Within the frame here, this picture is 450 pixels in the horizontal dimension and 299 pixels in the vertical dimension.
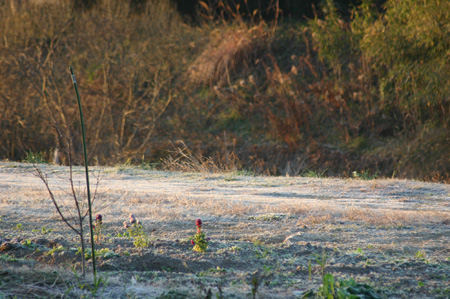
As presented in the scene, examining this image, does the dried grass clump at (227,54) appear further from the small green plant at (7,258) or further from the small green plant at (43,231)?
the small green plant at (7,258)

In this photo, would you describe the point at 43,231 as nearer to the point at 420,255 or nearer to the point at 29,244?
the point at 29,244

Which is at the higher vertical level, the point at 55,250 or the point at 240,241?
the point at 55,250

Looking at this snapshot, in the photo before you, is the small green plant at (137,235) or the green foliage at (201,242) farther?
the small green plant at (137,235)

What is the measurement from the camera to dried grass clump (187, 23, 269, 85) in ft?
53.4

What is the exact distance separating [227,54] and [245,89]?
4.13 feet

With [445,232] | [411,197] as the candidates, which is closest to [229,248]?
[445,232]

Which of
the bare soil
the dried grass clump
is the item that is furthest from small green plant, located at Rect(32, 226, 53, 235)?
the dried grass clump

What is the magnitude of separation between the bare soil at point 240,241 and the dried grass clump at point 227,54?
9879 mm

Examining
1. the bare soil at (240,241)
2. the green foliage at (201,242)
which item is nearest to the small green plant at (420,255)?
the bare soil at (240,241)

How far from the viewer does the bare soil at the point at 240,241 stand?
118 inches

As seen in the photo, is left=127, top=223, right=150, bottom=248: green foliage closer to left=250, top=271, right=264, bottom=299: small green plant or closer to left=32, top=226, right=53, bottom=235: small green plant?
left=32, top=226, right=53, bottom=235: small green plant

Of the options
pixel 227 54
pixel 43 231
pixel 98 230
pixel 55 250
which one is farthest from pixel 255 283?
pixel 227 54

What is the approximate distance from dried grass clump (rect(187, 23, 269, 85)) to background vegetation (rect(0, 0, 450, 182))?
44 mm

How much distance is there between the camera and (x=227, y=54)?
53.5ft
